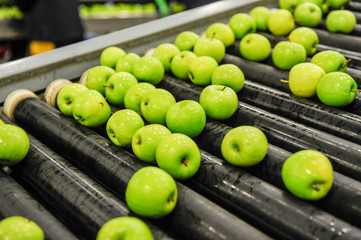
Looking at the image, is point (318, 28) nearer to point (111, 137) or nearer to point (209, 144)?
point (209, 144)

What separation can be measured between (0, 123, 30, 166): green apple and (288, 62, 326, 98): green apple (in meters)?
1.46

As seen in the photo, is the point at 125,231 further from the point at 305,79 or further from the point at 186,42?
the point at 186,42

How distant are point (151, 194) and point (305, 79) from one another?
116 centimetres

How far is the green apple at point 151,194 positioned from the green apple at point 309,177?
46 cm

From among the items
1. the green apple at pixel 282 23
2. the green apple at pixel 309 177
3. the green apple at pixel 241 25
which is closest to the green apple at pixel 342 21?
the green apple at pixel 282 23

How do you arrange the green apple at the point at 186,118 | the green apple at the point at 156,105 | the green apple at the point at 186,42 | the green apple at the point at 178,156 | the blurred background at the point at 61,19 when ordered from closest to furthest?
1. the green apple at the point at 178,156
2. the green apple at the point at 186,118
3. the green apple at the point at 156,105
4. the green apple at the point at 186,42
5. the blurred background at the point at 61,19

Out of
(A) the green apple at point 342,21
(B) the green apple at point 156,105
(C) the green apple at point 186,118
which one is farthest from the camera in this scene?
(A) the green apple at point 342,21

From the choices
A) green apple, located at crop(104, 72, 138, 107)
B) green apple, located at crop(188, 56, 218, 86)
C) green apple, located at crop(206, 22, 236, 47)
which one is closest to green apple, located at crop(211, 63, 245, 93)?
green apple, located at crop(188, 56, 218, 86)

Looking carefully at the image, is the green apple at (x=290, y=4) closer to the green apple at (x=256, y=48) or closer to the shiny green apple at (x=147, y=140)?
the green apple at (x=256, y=48)

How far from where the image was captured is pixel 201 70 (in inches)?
79.4

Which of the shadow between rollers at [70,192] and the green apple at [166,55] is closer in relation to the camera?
the shadow between rollers at [70,192]

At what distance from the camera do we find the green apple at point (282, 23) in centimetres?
255

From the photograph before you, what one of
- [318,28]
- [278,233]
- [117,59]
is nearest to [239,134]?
[278,233]

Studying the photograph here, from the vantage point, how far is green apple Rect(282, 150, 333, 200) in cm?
124
